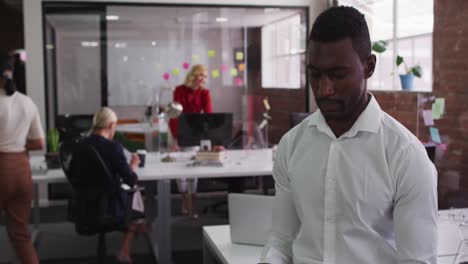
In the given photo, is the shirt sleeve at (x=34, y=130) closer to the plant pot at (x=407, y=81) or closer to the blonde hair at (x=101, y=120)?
the blonde hair at (x=101, y=120)

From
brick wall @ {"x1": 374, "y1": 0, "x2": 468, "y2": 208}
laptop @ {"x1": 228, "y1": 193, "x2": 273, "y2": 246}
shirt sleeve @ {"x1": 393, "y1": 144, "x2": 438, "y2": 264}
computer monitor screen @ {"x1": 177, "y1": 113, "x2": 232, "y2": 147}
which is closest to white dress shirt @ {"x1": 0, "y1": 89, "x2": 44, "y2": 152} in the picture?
computer monitor screen @ {"x1": 177, "y1": 113, "x2": 232, "y2": 147}

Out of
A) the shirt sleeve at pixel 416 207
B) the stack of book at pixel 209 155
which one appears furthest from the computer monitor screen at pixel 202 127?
the shirt sleeve at pixel 416 207

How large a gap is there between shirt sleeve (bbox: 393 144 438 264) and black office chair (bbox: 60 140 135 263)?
9.53 feet

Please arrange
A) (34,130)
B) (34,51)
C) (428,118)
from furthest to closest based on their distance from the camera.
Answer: (34,51), (428,118), (34,130)

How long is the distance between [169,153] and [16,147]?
186 centimetres

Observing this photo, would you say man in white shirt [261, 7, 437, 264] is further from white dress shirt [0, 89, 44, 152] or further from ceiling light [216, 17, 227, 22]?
ceiling light [216, 17, 227, 22]

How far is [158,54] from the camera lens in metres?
6.91

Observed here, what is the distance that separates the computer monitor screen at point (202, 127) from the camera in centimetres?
497

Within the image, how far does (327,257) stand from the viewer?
133 cm

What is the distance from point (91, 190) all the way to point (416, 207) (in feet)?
9.96

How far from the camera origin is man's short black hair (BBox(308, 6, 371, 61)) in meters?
1.21

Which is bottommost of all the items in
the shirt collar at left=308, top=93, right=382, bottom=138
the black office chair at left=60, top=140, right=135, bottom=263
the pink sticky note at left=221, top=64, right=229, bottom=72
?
the black office chair at left=60, top=140, right=135, bottom=263

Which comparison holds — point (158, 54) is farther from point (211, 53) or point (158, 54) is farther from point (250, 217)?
point (250, 217)

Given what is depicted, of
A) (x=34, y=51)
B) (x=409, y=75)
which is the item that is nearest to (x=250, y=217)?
(x=409, y=75)
